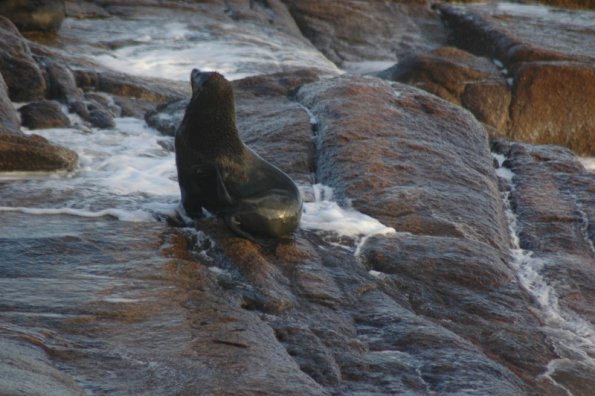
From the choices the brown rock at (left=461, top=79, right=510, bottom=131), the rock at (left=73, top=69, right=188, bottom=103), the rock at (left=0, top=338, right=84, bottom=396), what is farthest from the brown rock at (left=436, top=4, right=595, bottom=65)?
the rock at (left=0, top=338, right=84, bottom=396)

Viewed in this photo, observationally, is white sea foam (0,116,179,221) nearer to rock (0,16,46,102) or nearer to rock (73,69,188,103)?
rock (0,16,46,102)

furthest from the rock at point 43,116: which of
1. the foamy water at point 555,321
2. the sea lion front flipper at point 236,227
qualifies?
the foamy water at point 555,321

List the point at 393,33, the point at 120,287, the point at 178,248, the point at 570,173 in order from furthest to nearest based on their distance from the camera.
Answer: the point at 393,33 → the point at 570,173 → the point at 178,248 → the point at 120,287

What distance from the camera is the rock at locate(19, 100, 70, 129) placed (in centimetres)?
1041

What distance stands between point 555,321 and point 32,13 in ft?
35.2

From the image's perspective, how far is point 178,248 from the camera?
675 cm

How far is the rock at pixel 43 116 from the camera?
10414 millimetres

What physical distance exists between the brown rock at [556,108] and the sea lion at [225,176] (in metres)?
7.22

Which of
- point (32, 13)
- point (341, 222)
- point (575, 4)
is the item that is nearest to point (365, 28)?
point (575, 4)

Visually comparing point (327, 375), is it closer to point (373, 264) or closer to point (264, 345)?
point (264, 345)

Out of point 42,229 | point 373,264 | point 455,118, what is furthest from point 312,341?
point 455,118

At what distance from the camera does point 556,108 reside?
546 inches

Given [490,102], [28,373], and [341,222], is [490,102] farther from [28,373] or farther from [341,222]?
[28,373]

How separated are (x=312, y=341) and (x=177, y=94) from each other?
24.2 ft
